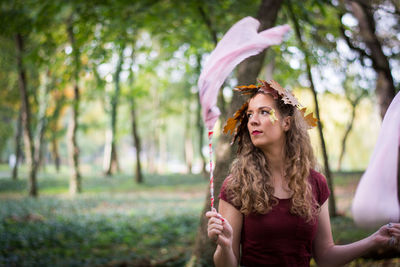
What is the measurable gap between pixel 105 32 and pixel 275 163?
5.19m

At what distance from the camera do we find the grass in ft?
20.6

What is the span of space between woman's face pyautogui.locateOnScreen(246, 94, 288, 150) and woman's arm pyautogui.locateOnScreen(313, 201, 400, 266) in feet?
1.80

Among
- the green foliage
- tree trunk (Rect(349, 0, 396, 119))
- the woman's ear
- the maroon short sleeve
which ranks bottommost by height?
the green foliage

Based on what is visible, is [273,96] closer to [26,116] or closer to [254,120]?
[254,120]

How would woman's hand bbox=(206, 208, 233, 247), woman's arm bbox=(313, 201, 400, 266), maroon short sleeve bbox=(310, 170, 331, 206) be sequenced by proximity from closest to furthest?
woman's hand bbox=(206, 208, 233, 247)
woman's arm bbox=(313, 201, 400, 266)
maroon short sleeve bbox=(310, 170, 331, 206)

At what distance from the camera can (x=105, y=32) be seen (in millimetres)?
6551

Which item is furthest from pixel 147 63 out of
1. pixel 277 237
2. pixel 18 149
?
pixel 18 149

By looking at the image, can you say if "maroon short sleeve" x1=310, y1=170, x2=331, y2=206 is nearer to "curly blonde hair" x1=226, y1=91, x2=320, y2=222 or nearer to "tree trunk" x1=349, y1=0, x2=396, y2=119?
"curly blonde hair" x1=226, y1=91, x2=320, y2=222

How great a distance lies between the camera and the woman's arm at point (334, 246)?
80.7 inches

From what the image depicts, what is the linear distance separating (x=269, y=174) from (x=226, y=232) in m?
0.49

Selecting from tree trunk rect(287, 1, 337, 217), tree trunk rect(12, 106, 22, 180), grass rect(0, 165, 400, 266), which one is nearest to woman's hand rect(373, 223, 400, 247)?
tree trunk rect(287, 1, 337, 217)

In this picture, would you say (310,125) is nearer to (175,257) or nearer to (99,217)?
(175,257)

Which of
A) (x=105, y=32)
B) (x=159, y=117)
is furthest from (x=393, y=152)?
(x=159, y=117)

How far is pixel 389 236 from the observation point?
201 centimetres
